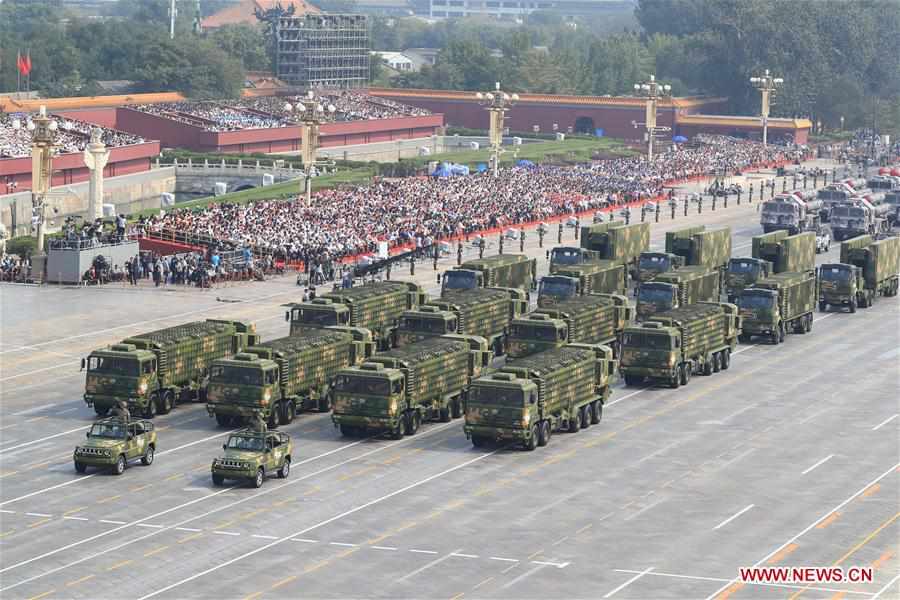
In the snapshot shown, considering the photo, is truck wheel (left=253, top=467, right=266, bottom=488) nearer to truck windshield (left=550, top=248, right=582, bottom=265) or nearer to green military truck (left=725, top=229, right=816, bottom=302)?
green military truck (left=725, top=229, right=816, bottom=302)

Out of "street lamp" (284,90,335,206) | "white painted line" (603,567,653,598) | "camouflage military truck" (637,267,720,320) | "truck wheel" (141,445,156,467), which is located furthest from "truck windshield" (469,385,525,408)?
"street lamp" (284,90,335,206)

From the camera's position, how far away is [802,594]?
1864 inches

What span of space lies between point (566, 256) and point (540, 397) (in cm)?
3708

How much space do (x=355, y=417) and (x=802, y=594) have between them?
2088 centimetres

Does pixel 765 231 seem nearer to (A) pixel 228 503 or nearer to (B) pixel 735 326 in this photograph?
(B) pixel 735 326

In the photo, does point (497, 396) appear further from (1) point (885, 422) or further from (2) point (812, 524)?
(1) point (885, 422)

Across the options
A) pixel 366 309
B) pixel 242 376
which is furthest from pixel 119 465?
pixel 366 309

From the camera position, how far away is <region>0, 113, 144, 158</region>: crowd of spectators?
146m

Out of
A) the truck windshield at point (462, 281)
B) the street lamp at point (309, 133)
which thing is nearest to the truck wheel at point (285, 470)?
the truck windshield at point (462, 281)

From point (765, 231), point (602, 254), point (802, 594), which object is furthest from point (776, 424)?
point (765, 231)

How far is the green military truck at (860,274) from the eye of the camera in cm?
9769

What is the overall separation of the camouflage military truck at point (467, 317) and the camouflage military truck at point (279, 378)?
4601 millimetres

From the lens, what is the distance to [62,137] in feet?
511

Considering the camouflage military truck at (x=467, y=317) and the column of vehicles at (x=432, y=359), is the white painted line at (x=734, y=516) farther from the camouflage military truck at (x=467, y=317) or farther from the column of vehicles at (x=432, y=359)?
the camouflage military truck at (x=467, y=317)
